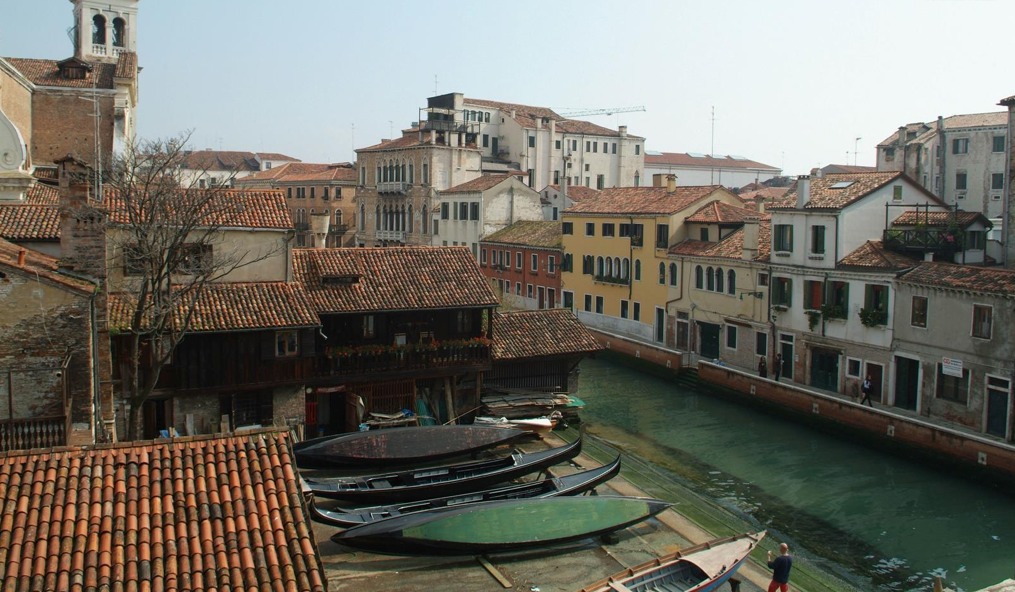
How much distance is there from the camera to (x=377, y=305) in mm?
22266

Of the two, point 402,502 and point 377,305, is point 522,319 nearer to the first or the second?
point 377,305

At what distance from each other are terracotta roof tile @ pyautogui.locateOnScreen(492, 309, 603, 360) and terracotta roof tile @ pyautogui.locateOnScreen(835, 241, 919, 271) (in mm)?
9213

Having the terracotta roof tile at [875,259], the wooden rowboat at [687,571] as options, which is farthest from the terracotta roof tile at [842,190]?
the wooden rowboat at [687,571]

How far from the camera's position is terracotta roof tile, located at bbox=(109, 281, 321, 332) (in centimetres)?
1977

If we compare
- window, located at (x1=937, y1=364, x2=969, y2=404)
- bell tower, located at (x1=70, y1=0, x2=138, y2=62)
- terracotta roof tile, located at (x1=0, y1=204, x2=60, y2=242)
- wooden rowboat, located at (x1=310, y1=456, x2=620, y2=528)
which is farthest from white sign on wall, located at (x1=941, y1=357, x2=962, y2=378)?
bell tower, located at (x1=70, y1=0, x2=138, y2=62)

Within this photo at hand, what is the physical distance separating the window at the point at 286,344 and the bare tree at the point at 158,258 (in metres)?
2.02

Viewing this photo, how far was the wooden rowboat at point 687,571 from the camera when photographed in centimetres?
1339

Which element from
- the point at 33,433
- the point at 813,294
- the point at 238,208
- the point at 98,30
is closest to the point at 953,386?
the point at 813,294

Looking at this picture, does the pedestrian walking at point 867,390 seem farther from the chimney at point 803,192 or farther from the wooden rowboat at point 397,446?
the wooden rowboat at point 397,446

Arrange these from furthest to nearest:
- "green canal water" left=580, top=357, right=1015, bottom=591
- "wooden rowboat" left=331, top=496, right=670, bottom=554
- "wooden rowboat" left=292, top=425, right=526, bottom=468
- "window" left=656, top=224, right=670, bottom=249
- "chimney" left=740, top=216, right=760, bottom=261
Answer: "window" left=656, top=224, right=670, bottom=249
"chimney" left=740, top=216, right=760, bottom=261
"wooden rowboat" left=292, top=425, right=526, bottom=468
"green canal water" left=580, top=357, right=1015, bottom=591
"wooden rowboat" left=331, top=496, right=670, bottom=554

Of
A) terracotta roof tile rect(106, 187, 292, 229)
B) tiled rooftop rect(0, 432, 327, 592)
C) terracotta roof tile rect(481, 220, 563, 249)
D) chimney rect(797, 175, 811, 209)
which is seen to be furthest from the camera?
terracotta roof tile rect(481, 220, 563, 249)

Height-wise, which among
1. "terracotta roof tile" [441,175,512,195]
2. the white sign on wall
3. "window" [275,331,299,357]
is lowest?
the white sign on wall

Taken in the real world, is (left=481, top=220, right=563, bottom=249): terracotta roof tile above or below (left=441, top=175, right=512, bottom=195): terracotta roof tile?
below

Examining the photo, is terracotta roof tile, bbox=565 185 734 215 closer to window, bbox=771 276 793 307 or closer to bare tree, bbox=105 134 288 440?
window, bbox=771 276 793 307
